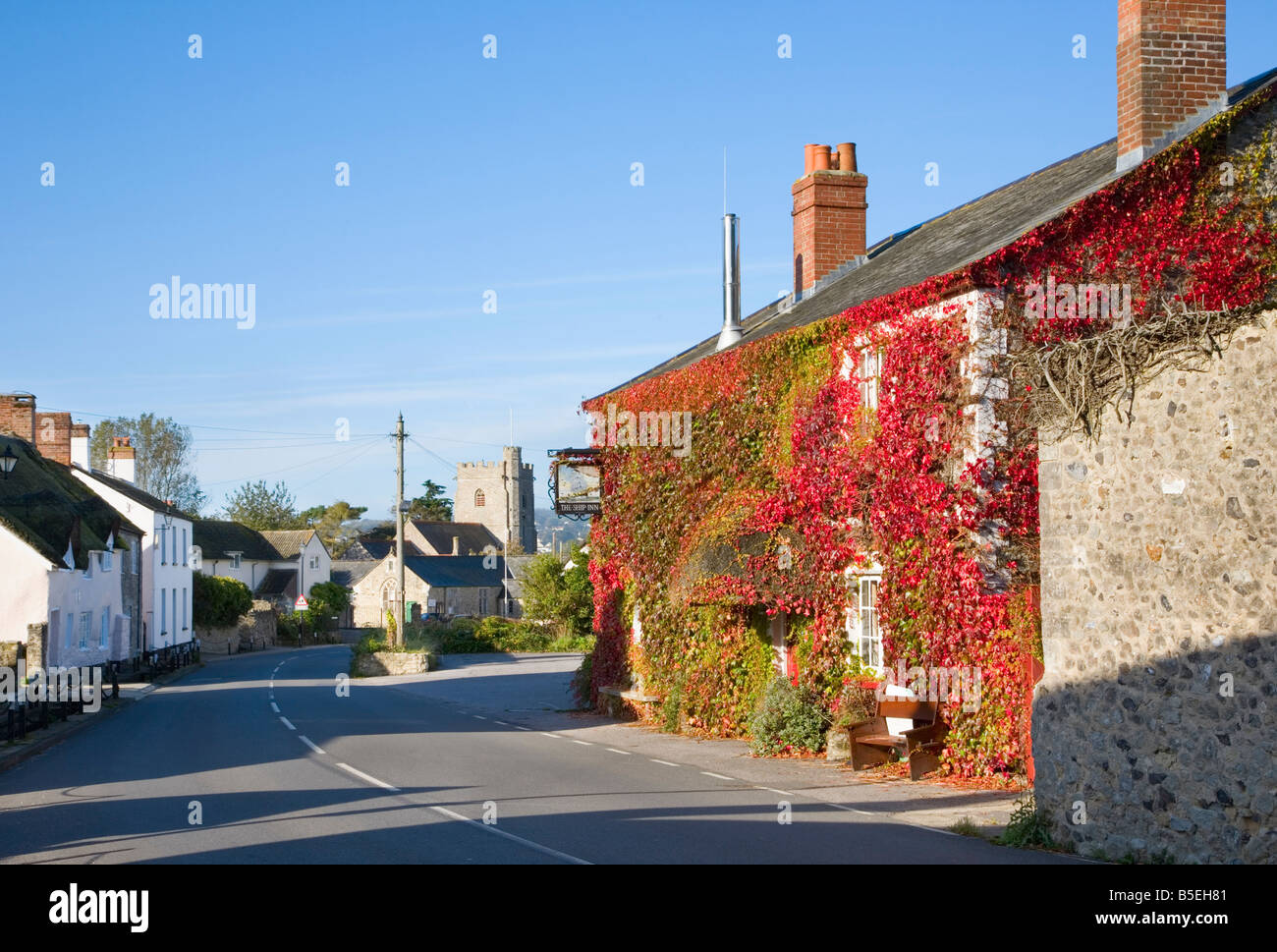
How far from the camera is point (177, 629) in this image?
55125mm

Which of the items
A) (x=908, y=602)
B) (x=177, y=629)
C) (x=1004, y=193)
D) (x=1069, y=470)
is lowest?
(x=177, y=629)

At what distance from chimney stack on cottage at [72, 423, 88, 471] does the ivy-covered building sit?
38.7 meters

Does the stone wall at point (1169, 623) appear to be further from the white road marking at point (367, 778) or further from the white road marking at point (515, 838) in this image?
the white road marking at point (367, 778)

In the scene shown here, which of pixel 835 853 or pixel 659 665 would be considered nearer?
pixel 835 853

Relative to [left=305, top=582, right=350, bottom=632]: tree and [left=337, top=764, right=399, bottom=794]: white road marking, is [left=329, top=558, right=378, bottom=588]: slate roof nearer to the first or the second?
[left=305, top=582, right=350, bottom=632]: tree

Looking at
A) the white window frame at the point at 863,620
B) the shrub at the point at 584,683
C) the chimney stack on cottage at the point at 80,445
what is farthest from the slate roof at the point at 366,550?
the white window frame at the point at 863,620

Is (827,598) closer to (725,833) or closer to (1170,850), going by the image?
(725,833)

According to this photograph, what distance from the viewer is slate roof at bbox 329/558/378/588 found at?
94037 mm

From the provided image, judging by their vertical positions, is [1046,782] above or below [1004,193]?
below

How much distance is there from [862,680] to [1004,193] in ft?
30.6

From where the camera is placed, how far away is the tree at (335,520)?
12156 centimetres
